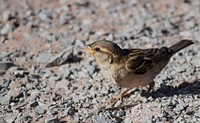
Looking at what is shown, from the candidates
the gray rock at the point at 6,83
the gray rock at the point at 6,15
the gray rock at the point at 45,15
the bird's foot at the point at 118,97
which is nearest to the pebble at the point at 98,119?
the bird's foot at the point at 118,97

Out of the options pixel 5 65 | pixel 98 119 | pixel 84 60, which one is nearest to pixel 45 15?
pixel 84 60

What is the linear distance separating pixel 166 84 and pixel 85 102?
4.72ft

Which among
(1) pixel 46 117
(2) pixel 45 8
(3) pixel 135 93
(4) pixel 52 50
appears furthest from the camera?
(2) pixel 45 8

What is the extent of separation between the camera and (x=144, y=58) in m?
8.13

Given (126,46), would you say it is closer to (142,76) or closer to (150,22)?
(150,22)

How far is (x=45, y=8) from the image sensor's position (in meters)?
12.0

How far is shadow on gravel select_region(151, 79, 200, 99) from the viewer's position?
8211 mm

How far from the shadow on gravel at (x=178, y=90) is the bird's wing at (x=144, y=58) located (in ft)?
1.60

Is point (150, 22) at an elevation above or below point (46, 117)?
above

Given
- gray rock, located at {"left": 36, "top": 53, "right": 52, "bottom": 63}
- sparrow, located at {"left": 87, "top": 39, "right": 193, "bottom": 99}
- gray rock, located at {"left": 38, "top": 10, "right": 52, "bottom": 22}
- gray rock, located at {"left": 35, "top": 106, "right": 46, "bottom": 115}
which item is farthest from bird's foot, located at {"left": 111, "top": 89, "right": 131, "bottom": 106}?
gray rock, located at {"left": 38, "top": 10, "right": 52, "bottom": 22}

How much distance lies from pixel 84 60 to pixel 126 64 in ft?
6.61

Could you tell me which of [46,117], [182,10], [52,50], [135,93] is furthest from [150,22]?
[46,117]

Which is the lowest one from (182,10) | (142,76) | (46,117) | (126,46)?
(46,117)

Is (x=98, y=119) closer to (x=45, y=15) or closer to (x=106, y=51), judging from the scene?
(x=106, y=51)
